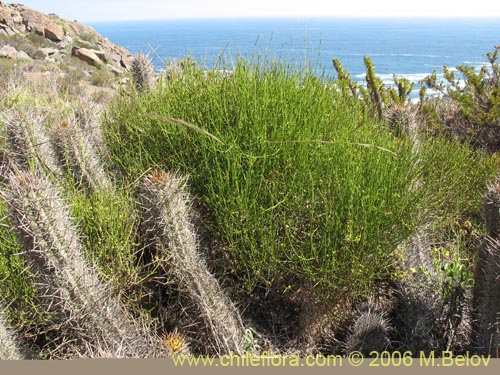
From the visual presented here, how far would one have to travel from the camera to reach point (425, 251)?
3.19 metres

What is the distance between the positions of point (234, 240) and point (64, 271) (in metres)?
0.98

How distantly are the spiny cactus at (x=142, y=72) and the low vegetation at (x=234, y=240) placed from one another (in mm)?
1342

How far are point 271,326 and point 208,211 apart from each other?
0.82m

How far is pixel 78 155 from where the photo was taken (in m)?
2.99

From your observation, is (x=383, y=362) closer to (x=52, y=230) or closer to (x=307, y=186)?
(x=307, y=186)

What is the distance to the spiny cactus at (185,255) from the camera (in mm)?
2285

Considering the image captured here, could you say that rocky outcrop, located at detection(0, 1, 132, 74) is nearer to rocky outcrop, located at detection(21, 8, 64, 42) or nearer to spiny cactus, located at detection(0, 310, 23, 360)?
rocky outcrop, located at detection(21, 8, 64, 42)

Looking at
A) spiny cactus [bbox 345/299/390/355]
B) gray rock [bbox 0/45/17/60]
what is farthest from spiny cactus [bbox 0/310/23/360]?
gray rock [bbox 0/45/17/60]

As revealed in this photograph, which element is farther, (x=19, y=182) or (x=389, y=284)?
(x=389, y=284)

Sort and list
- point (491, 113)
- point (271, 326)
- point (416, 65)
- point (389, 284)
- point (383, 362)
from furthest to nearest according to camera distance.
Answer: point (416, 65) < point (491, 113) < point (389, 284) < point (271, 326) < point (383, 362)

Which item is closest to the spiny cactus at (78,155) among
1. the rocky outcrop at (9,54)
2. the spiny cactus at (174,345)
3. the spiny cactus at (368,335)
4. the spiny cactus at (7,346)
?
the spiny cactus at (7,346)

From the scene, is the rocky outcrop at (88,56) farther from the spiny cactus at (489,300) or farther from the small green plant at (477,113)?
the spiny cactus at (489,300)

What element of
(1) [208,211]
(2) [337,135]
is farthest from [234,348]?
(2) [337,135]

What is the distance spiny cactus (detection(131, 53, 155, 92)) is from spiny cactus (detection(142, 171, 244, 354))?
237 centimetres
